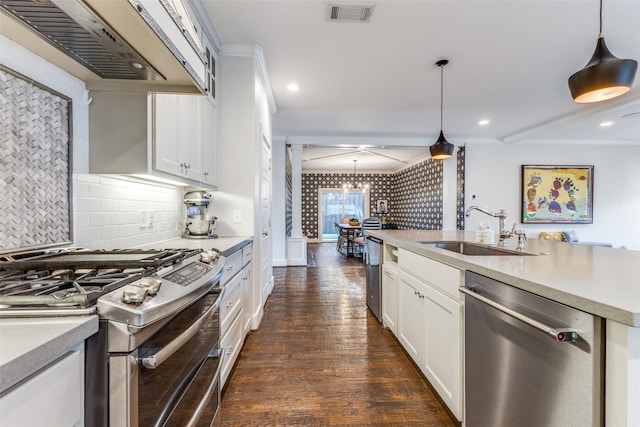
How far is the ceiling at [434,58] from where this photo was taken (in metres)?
2.07

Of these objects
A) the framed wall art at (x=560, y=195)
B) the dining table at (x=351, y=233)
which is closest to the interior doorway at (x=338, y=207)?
the dining table at (x=351, y=233)

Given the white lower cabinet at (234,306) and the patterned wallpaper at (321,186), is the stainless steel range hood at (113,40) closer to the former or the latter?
the white lower cabinet at (234,306)

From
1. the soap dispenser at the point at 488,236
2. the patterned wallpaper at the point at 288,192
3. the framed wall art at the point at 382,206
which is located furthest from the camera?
the framed wall art at the point at 382,206

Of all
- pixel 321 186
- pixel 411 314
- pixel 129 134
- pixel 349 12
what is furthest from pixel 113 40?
pixel 321 186

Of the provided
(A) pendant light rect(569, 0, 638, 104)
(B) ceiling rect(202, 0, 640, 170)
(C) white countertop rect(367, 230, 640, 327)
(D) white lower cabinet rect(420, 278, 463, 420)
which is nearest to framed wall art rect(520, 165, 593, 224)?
(B) ceiling rect(202, 0, 640, 170)

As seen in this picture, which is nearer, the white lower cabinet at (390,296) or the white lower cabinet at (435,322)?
the white lower cabinet at (435,322)

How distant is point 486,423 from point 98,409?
4.57 feet

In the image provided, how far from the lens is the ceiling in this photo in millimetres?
2074

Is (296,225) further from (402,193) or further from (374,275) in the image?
(402,193)

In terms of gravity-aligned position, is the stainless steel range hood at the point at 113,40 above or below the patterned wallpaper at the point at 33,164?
above

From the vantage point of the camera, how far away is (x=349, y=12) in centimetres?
206

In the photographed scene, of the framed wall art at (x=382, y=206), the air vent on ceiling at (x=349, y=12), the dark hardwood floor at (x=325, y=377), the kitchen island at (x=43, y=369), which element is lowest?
the dark hardwood floor at (x=325, y=377)

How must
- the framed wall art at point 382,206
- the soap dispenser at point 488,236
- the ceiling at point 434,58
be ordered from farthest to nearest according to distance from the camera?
the framed wall art at point 382,206 → the ceiling at point 434,58 → the soap dispenser at point 488,236

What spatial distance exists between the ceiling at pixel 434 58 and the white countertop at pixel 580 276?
1841 millimetres
